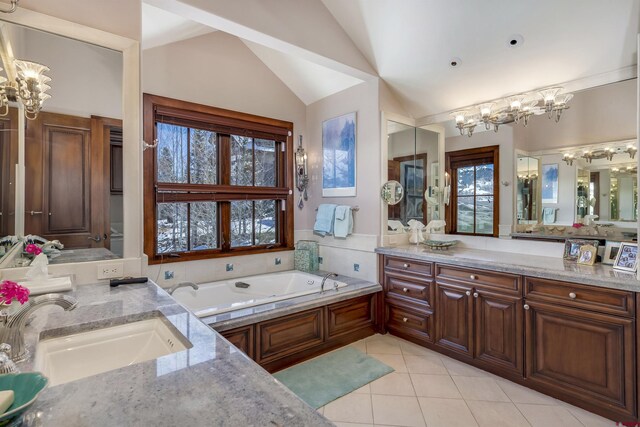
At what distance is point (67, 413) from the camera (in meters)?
0.73

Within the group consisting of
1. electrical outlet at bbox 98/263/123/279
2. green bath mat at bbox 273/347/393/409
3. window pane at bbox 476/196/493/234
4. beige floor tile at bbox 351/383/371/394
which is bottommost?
beige floor tile at bbox 351/383/371/394

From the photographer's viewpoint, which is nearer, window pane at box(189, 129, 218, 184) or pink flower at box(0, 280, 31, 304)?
pink flower at box(0, 280, 31, 304)

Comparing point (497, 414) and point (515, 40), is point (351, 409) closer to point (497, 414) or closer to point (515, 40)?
point (497, 414)

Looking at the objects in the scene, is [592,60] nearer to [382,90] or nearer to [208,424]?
[382,90]

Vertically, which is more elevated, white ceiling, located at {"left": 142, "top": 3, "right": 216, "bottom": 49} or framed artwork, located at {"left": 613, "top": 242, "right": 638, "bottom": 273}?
white ceiling, located at {"left": 142, "top": 3, "right": 216, "bottom": 49}

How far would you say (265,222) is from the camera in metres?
3.95

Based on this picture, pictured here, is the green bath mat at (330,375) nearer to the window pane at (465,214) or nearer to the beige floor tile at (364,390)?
the beige floor tile at (364,390)

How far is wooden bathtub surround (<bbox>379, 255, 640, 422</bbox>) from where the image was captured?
196 cm

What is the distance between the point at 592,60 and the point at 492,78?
0.69 m

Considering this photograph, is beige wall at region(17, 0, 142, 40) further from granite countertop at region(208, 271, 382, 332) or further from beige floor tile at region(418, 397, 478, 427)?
beige floor tile at region(418, 397, 478, 427)

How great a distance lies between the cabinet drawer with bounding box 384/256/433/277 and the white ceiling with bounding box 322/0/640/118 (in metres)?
1.69

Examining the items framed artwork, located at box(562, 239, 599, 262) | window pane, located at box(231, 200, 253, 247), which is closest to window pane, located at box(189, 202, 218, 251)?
window pane, located at box(231, 200, 253, 247)

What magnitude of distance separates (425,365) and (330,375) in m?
0.83

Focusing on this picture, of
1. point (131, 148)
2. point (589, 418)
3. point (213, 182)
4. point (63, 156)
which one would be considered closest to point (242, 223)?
point (213, 182)
